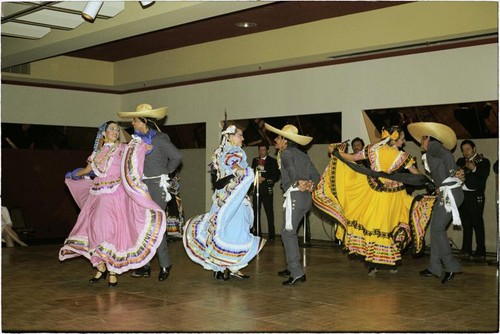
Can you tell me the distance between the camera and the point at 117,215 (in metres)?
6.57

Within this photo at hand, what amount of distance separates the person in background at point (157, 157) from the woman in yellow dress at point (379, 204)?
1.91m

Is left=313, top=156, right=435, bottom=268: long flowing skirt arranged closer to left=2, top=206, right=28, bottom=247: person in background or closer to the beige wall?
the beige wall

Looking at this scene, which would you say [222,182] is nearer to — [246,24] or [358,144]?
[358,144]

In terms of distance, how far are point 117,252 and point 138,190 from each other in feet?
2.08

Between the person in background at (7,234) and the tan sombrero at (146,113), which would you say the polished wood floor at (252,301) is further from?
the person in background at (7,234)

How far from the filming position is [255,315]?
5.27 meters

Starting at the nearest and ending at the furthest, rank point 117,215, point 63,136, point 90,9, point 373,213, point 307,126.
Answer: point 90,9 → point 117,215 → point 373,213 → point 307,126 → point 63,136

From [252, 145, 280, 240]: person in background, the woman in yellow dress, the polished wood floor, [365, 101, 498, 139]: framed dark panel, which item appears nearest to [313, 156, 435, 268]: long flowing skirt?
the woman in yellow dress

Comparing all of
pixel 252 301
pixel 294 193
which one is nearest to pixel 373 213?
pixel 294 193

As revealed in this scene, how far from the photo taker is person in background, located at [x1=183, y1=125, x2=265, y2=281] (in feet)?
22.4

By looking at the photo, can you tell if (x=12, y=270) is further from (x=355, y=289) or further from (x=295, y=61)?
(x=295, y=61)

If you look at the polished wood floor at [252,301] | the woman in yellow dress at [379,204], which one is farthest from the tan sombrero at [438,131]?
the polished wood floor at [252,301]

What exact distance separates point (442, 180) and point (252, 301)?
2469 mm

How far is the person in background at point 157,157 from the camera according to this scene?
6.93 m
